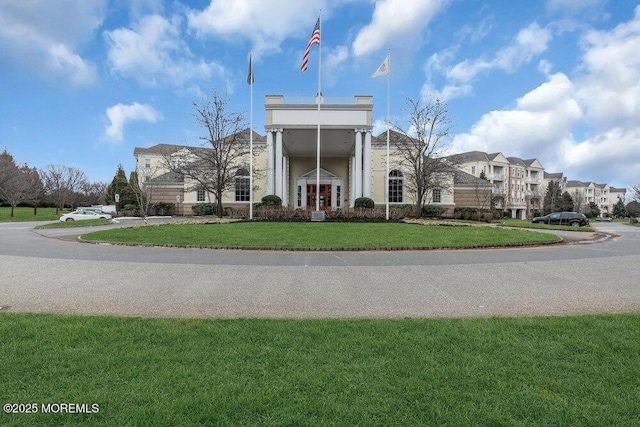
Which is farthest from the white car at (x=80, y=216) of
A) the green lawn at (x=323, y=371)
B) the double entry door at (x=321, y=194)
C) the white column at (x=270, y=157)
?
the green lawn at (x=323, y=371)

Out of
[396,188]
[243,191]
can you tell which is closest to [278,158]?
[243,191]

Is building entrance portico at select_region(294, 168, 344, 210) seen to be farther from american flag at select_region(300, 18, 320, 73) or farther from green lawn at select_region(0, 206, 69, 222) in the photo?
green lawn at select_region(0, 206, 69, 222)

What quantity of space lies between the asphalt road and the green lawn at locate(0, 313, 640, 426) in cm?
87

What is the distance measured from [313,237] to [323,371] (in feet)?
40.1

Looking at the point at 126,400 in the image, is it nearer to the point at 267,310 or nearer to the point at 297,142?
Answer: the point at 267,310

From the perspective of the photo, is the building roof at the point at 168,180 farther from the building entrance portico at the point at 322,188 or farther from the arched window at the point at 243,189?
the building entrance portico at the point at 322,188

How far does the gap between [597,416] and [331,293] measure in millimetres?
4453

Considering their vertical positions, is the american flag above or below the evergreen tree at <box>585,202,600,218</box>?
above

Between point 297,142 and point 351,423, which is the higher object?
point 297,142

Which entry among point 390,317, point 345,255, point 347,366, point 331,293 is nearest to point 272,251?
point 345,255

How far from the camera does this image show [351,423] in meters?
2.55

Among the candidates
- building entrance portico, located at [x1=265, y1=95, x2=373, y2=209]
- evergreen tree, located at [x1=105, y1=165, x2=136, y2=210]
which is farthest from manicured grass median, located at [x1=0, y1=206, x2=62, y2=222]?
building entrance portico, located at [x1=265, y1=95, x2=373, y2=209]

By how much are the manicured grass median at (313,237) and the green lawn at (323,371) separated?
912cm

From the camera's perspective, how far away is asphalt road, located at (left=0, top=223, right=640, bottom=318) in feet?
18.4
